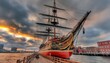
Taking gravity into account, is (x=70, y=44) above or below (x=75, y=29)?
below

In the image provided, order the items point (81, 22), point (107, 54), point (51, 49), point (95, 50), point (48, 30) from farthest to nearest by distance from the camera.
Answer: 1. point (95, 50)
2. point (107, 54)
3. point (48, 30)
4. point (51, 49)
5. point (81, 22)

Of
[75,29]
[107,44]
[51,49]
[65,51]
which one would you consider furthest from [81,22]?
[107,44]

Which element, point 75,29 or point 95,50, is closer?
point 75,29

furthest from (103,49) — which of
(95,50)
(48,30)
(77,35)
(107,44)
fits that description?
(77,35)

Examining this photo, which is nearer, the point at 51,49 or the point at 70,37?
the point at 70,37

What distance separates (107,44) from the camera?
7350 cm

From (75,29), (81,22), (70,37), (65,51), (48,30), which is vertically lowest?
(65,51)

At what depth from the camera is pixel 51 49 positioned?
2395 cm

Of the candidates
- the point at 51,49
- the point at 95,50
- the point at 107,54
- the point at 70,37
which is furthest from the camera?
the point at 95,50

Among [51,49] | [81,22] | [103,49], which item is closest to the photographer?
[81,22]

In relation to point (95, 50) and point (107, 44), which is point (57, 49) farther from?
point (95, 50)

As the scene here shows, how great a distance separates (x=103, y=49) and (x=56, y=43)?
6777cm

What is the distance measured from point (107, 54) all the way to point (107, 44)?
25.1ft

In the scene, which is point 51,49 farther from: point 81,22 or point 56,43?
point 81,22
